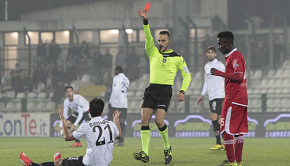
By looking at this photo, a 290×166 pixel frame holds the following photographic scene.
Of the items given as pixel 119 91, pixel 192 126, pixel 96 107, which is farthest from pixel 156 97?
pixel 192 126

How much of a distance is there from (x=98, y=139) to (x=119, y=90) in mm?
9486

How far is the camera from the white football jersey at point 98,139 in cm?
770

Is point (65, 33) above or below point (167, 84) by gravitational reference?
above

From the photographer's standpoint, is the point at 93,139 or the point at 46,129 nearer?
the point at 93,139

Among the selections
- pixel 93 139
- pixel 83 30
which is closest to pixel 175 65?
pixel 93 139

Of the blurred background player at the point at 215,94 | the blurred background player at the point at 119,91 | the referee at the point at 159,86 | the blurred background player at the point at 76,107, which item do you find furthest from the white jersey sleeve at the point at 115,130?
the blurred background player at the point at 119,91

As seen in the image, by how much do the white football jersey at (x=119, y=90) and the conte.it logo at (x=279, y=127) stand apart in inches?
292

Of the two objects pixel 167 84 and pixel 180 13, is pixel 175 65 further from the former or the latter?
pixel 180 13

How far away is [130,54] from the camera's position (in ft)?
88.3

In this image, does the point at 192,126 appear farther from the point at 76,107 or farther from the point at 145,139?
the point at 145,139

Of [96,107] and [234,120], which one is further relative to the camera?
[234,120]

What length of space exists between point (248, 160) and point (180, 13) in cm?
1695

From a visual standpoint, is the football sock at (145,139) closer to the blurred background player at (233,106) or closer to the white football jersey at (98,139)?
the blurred background player at (233,106)

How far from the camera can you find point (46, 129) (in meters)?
25.1
